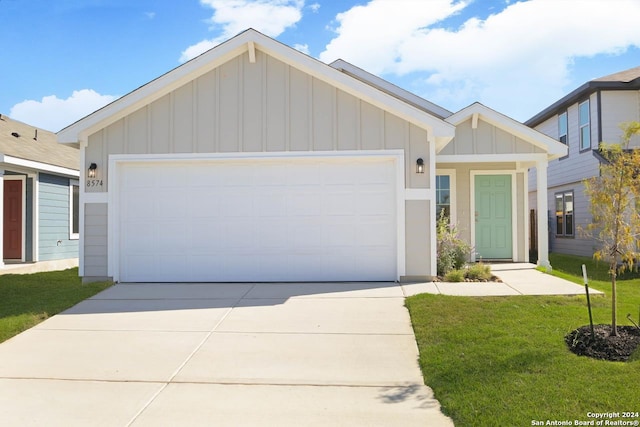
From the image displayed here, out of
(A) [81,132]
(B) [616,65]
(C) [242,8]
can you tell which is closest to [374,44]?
(C) [242,8]

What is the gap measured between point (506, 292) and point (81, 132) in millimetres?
7717

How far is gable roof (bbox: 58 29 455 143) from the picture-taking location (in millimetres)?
7852

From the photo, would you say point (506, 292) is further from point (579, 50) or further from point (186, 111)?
point (579, 50)

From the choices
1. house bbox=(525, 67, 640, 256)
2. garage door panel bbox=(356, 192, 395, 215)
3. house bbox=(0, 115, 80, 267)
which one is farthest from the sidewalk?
house bbox=(0, 115, 80, 267)

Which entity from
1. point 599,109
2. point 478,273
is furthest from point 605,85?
point 478,273

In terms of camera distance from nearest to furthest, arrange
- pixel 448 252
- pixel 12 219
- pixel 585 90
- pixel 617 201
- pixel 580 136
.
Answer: pixel 617 201
pixel 448 252
pixel 12 219
pixel 585 90
pixel 580 136

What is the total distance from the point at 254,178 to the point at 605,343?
589 centimetres

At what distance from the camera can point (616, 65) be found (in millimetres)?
15148

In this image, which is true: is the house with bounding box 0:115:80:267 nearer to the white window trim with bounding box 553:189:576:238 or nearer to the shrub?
the shrub

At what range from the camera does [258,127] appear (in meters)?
8.20

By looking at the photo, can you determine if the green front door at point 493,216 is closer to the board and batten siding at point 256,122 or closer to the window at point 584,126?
the board and batten siding at point 256,122

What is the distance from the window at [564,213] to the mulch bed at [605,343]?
36.9 ft

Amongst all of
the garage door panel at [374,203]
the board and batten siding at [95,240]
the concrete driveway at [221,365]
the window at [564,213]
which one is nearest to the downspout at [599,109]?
the window at [564,213]

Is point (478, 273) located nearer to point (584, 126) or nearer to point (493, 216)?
point (493, 216)
